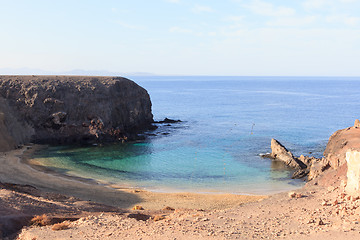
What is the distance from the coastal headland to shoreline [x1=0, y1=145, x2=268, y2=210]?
93mm

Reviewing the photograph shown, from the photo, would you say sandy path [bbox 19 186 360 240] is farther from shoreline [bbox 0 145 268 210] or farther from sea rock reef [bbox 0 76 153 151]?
sea rock reef [bbox 0 76 153 151]

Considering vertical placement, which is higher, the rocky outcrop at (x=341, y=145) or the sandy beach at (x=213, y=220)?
the rocky outcrop at (x=341, y=145)

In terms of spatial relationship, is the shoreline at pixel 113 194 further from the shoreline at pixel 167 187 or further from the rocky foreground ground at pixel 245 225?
the rocky foreground ground at pixel 245 225

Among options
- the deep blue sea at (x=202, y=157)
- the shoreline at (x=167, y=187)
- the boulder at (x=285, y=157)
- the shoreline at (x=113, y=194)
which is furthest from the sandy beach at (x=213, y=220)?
the boulder at (x=285, y=157)

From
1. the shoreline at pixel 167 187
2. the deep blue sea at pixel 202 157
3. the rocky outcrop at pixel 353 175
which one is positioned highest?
the rocky outcrop at pixel 353 175

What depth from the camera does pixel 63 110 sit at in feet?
192

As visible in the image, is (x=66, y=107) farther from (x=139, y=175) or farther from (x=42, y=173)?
(x=139, y=175)

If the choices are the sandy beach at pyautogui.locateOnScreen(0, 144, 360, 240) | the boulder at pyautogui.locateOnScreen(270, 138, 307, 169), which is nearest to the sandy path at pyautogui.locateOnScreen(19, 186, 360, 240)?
the sandy beach at pyautogui.locateOnScreen(0, 144, 360, 240)

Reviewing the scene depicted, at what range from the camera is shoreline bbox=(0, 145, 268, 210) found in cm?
2898

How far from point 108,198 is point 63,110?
32763mm

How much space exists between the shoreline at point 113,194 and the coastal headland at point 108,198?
0.30ft

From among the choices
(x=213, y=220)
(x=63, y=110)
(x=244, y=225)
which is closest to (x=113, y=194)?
(x=213, y=220)

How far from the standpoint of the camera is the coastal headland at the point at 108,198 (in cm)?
1670

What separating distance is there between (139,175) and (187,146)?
627 inches
